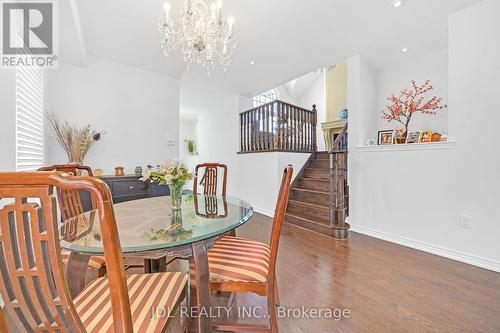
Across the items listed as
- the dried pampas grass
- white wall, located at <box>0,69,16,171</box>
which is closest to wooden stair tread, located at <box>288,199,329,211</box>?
the dried pampas grass

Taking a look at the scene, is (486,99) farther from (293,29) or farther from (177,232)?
(177,232)

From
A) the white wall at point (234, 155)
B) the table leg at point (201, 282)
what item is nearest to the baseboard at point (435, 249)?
Answer: the white wall at point (234, 155)

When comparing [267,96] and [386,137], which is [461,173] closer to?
[386,137]

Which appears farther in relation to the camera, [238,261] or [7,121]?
[7,121]

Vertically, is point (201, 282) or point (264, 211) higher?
point (201, 282)

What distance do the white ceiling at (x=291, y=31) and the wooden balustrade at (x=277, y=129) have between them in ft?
3.10

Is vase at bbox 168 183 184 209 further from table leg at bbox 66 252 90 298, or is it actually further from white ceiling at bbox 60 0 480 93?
white ceiling at bbox 60 0 480 93

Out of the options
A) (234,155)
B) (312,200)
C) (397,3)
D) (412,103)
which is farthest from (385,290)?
(234,155)

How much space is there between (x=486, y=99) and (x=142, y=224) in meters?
3.38

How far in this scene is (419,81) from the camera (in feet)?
11.4

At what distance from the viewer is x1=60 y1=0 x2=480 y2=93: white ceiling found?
241 centimetres

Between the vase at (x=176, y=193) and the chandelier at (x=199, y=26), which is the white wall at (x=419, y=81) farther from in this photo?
the vase at (x=176, y=193)

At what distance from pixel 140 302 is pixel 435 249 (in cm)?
314

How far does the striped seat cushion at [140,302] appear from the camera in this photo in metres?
0.82
